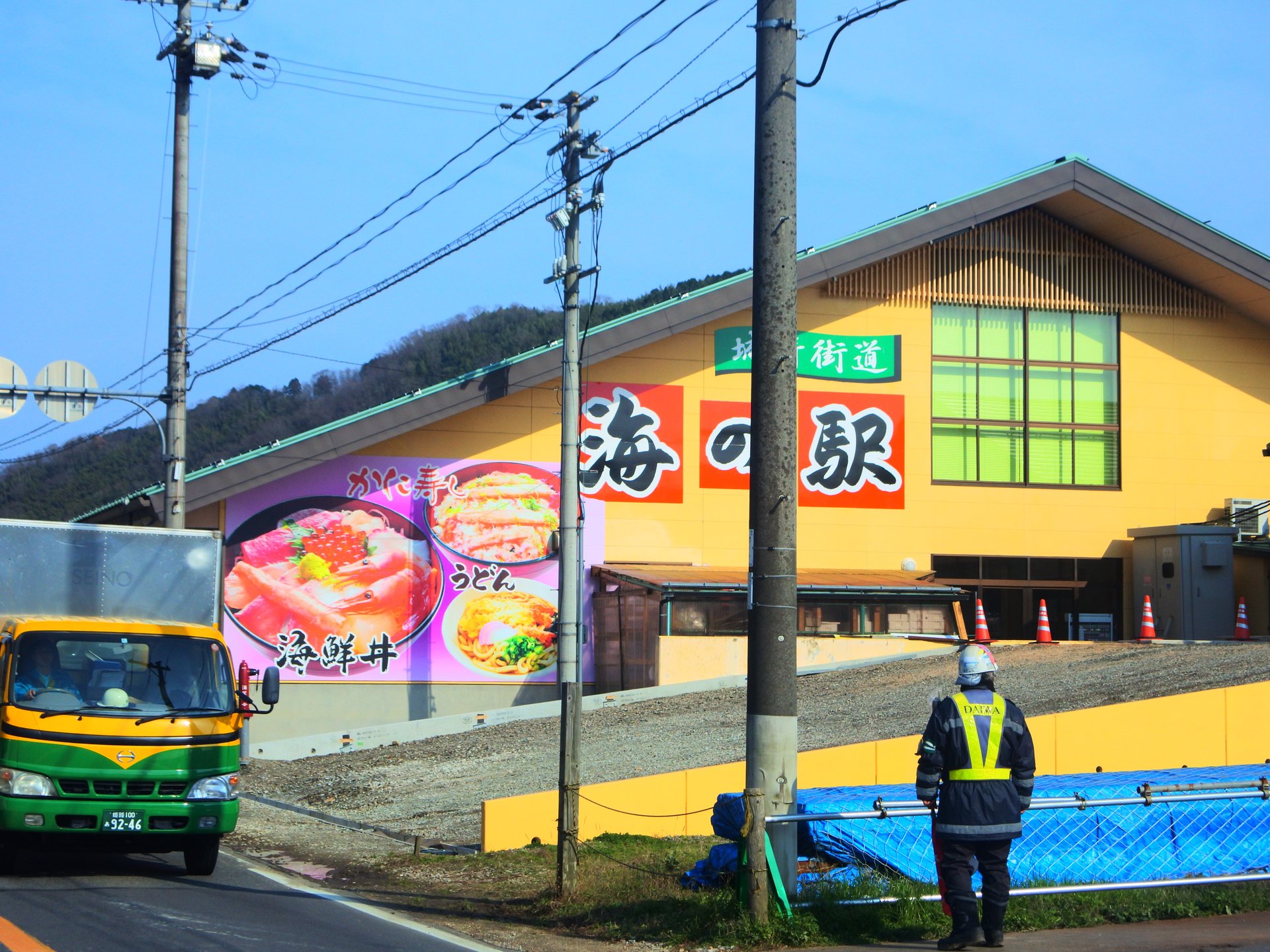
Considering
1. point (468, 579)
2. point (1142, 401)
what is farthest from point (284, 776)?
point (1142, 401)

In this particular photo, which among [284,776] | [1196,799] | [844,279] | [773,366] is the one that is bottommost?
[284,776]

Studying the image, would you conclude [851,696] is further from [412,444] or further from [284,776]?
[412,444]

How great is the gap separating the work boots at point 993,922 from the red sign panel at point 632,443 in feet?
64.4

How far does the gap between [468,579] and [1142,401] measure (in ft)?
49.7

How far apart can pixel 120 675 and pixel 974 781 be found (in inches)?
278

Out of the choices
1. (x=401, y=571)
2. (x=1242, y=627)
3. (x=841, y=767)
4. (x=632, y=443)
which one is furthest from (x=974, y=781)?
(x=1242, y=627)

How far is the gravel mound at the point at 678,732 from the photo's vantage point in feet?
54.7

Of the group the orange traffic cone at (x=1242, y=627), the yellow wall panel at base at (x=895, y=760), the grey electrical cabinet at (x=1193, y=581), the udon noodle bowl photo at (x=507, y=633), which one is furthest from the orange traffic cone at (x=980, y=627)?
the yellow wall panel at base at (x=895, y=760)

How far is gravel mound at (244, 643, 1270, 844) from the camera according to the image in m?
16.7

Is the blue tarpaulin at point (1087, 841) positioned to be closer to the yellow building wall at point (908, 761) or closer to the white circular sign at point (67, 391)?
the yellow building wall at point (908, 761)

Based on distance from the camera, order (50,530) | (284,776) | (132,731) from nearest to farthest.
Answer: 1. (132,731)
2. (50,530)
3. (284,776)

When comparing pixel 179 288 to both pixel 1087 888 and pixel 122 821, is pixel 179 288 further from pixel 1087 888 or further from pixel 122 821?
pixel 1087 888

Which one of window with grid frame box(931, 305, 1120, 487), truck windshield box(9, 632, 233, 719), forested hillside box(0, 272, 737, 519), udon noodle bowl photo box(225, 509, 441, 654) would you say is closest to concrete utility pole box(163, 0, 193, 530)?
udon noodle bowl photo box(225, 509, 441, 654)

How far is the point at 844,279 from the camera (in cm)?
2861
